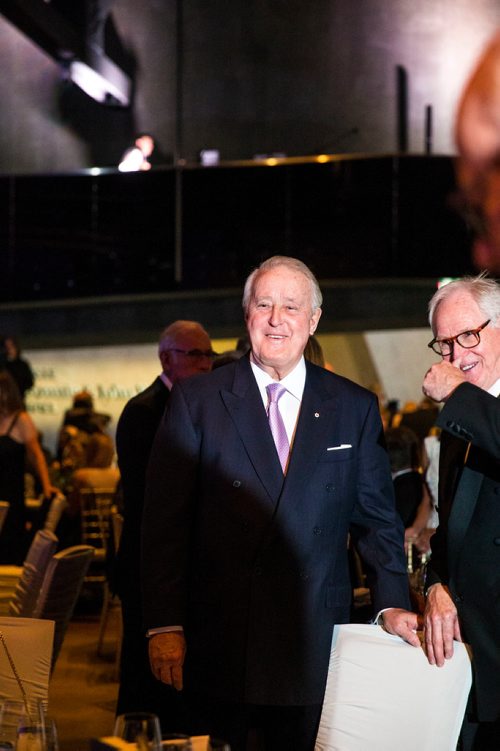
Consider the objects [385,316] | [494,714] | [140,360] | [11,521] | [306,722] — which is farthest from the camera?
[140,360]

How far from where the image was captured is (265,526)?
2.92 meters

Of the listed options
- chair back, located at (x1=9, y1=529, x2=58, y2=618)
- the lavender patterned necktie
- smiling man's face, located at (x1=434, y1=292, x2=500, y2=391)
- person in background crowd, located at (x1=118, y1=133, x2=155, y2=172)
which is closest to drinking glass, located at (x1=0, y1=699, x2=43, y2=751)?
the lavender patterned necktie

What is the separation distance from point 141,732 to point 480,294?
131 centimetres

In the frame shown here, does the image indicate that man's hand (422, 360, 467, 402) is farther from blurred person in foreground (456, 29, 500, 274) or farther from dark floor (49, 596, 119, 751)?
dark floor (49, 596, 119, 751)

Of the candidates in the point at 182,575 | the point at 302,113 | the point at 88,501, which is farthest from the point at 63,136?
the point at 182,575

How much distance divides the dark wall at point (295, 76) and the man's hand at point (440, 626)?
46.4 feet

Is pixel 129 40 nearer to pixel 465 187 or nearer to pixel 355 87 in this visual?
pixel 355 87

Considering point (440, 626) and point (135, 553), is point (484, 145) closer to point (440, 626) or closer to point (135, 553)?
point (440, 626)

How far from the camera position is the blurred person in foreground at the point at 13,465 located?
24.3 feet

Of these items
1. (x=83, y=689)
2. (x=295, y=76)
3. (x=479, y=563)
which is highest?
(x=295, y=76)

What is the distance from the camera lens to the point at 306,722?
289 cm

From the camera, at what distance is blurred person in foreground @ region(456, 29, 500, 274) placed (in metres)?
0.86

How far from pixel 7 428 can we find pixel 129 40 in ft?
36.1

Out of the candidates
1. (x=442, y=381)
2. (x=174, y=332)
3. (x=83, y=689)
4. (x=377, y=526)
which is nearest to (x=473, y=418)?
(x=442, y=381)
